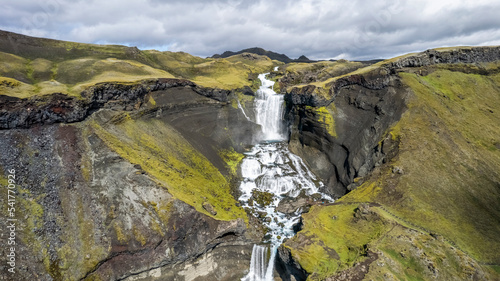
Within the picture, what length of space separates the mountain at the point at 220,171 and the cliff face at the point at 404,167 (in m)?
0.19

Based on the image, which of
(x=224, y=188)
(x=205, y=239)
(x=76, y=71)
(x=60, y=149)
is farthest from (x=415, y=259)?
(x=76, y=71)

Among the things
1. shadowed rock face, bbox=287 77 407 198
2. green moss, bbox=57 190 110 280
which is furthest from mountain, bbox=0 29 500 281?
shadowed rock face, bbox=287 77 407 198

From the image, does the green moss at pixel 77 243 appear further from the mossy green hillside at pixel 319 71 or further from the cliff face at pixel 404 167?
the mossy green hillside at pixel 319 71

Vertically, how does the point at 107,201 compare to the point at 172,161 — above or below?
below

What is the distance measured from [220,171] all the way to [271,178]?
8427mm

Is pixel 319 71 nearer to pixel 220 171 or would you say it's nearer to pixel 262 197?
pixel 220 171

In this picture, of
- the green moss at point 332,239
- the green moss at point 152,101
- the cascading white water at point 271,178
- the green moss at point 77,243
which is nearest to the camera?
the green moss at point 77,243

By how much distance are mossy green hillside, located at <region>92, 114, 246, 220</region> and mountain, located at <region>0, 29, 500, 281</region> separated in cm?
24

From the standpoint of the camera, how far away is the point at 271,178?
41469 mm

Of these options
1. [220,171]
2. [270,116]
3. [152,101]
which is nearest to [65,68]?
[152,101]

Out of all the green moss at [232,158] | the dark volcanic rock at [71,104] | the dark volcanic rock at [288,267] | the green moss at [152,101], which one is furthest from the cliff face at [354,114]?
the green moss at [152,101]

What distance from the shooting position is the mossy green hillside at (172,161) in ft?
98.0

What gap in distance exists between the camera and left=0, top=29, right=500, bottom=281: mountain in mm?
22984

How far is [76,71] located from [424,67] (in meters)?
63.1
